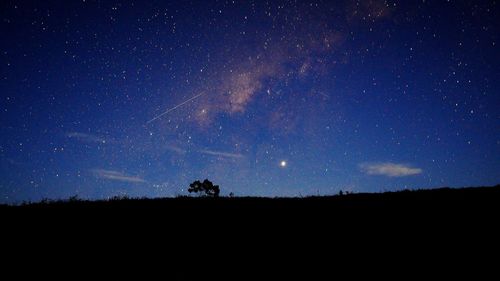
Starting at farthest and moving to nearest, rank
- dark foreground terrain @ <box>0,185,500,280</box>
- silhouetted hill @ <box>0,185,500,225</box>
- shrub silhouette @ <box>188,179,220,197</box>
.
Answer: shrub silhouette @ <box>188,179,220,197</box> → silhouetted hill @ <box>0,185,500,225</box> → dark foreground terrain @ <box>0,185,500,280</box>

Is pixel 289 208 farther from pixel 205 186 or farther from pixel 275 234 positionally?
pixel 205 186

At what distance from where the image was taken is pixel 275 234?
438 inches

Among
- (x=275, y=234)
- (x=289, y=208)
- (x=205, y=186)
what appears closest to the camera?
(x=275, y=234)

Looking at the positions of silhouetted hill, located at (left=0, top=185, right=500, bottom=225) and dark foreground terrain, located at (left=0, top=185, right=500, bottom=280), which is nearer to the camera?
dark foreground terrain, located at (left=0, top=185, right=500, bottom=280)

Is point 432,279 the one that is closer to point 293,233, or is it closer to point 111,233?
point 293,233

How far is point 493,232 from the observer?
1004 centimetres

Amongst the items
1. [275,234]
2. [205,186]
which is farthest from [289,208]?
[205,186]

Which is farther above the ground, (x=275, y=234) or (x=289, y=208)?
(x=289, y=208)

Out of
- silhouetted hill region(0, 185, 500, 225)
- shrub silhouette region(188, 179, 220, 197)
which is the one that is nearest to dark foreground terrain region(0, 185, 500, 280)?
silhouetted hill region(0, 185, 500, 225)

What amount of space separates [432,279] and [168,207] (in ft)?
35.1

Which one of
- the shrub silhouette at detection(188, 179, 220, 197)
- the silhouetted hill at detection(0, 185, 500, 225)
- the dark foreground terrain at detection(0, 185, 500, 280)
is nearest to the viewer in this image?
the dark foreground terrain at detection(0, 185, 500, 280)

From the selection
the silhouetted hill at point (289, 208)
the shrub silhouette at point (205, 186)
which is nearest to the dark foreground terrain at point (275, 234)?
the silhouetted hill at point (289, 208)

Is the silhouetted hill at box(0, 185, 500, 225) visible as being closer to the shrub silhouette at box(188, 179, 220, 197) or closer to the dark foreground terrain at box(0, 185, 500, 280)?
the dark foreground terrain at box(0, 185, 500, 280)

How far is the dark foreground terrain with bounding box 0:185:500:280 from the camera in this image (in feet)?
29.7
